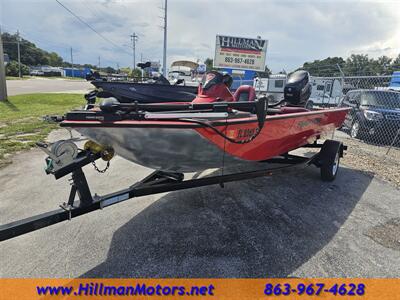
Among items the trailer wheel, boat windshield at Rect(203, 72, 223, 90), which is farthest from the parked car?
boat windshield at Rect(203, 72, 223, 90)

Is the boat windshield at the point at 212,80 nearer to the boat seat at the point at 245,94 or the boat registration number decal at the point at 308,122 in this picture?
the boat seat at the point at 245,94

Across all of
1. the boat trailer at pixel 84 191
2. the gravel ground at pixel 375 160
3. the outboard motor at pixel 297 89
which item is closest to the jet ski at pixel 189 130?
the boat trailer at pixel 84 191

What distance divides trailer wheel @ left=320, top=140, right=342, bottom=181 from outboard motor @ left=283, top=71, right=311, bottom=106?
0.99 meters

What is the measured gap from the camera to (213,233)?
264cm

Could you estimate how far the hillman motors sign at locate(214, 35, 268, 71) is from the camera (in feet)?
66.1

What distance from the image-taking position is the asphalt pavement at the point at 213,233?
2.18m

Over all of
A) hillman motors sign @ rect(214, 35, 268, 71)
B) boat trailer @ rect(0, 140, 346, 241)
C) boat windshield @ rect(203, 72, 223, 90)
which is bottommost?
boat trailer @ rect(0, 140, 346, 241)

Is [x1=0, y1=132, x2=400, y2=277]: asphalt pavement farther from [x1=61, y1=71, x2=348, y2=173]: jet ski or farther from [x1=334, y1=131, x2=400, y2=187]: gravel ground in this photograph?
[x1=334, y1=131, x2=400, y2=187]: gravel ground

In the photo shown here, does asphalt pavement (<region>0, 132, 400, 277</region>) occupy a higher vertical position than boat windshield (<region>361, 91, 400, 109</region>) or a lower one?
lower

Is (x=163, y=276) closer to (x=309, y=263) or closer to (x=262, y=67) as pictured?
(x=309, y=263)

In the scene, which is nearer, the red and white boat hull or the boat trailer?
the boat trailer

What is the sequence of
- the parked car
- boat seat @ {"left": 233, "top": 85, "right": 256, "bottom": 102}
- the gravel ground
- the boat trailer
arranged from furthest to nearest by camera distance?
the parked car → the gravel ground → boat seat @ {"left": 233, "top": 85, "right": 256, "bottom": 102} → the boat trailer

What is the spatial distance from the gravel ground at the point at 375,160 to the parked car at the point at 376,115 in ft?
1.72

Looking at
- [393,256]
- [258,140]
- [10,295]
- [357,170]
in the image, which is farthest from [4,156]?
[357,170]
